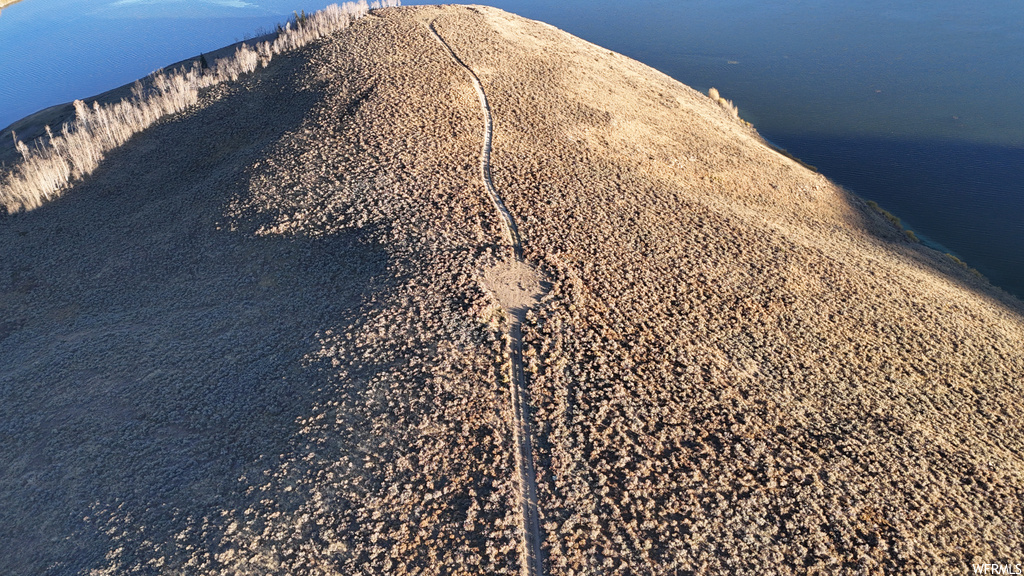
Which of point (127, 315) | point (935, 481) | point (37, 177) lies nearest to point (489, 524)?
point (935, 481)

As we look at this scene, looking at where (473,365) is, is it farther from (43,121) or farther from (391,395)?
(43,121)

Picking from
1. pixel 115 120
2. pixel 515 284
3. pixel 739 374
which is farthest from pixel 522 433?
pixel 115 120

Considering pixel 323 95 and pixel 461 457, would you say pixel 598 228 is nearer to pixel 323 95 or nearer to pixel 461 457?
pixel 461 457

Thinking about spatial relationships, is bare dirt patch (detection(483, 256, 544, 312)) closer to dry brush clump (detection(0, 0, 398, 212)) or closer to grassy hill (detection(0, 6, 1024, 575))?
grassy hill (detection(0, 6, 1024, 575))

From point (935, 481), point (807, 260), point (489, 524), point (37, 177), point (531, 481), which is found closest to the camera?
point (489, 524)

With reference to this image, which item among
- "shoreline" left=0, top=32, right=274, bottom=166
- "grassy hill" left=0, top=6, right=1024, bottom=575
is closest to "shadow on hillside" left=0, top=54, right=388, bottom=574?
"grassy hill" left=0, top=6, right=1024, bottom=575

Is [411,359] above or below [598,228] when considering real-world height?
below

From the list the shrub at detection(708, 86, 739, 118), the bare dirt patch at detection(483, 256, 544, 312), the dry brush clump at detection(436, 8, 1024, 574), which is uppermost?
the shrub at detection(708, 86, 739, 118)
